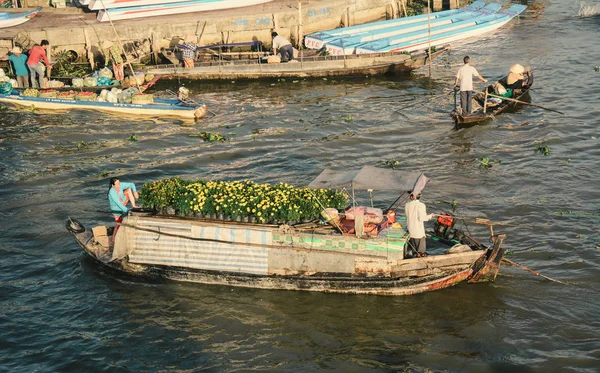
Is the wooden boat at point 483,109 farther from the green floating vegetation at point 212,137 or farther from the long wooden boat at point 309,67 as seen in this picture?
the green floating vegetation at point 212,137

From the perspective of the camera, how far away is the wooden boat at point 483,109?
25422mm

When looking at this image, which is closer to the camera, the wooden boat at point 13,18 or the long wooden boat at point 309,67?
the long wooden boat at point 309,67

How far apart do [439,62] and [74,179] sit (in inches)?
774

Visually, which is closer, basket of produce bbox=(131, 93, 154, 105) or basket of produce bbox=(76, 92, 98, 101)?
basket of produce bbox=(131, 93, 154, 105)

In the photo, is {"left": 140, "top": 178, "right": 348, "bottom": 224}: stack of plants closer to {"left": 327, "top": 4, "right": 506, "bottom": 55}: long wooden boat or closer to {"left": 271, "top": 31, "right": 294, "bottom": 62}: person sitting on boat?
{"left": 271, "top": 31, "right": 294, "bottom": 62}: person sitting on boat

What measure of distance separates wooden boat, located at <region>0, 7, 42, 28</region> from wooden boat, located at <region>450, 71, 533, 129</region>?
837 inches

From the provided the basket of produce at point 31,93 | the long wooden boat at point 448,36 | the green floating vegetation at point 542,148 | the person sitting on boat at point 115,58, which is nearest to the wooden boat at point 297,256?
the green floating vegetation at point 542,148

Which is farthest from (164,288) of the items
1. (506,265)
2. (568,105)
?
(568,105)

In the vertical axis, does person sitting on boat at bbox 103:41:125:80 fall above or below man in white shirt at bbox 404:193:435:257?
above

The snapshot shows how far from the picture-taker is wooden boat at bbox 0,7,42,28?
34.9 metres

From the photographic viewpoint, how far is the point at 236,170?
2269 cm

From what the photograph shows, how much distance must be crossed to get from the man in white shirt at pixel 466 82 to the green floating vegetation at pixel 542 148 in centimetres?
287

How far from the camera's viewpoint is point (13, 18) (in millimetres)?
35062

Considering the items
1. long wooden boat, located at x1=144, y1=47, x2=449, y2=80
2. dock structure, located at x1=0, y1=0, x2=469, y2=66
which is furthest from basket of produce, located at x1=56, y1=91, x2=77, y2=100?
dock structure, located at x1=0, y1=0, x2=469, y2=66
